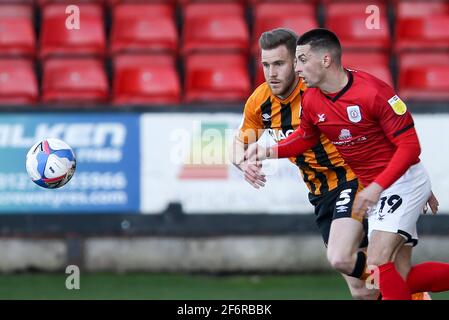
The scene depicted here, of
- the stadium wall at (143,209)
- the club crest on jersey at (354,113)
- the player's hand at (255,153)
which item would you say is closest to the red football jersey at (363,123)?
the club crest on jersey at (354,113)

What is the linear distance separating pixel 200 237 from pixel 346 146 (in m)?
2.98

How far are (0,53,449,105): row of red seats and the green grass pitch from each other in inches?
62.7

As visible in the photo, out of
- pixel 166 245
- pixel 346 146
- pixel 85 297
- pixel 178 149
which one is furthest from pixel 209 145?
pixel 346 146

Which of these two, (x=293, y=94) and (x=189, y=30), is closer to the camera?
(x=293, y=94)

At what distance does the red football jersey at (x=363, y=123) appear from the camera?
601 cm

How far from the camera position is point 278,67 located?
6.53 m

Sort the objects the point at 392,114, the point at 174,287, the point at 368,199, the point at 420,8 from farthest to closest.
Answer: the point at 420,8
the point at 174,287
the point at 392,114
the point at 368,199

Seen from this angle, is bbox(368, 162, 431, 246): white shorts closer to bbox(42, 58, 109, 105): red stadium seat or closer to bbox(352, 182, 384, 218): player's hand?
bbox(352, 182, 384, 218): player's hand

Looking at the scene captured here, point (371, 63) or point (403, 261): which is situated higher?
point (371, 63)

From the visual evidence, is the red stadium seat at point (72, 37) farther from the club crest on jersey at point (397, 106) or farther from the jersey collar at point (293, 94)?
the club crest on jersey at point (397, 106)

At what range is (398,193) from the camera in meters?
6.27

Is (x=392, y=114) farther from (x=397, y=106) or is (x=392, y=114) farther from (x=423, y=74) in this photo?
(x=423, y=74)

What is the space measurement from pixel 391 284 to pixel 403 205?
47 centimetres

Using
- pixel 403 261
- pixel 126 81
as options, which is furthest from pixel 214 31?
pixel 403 261
